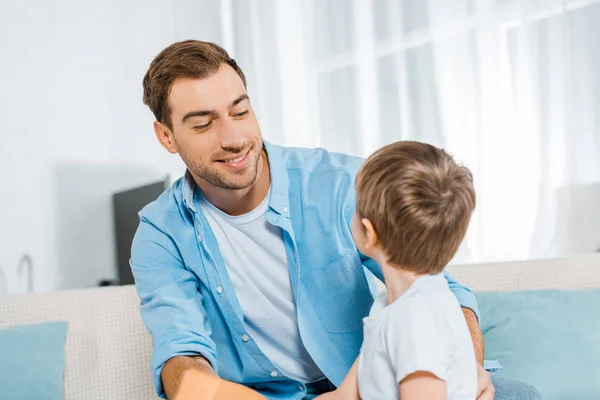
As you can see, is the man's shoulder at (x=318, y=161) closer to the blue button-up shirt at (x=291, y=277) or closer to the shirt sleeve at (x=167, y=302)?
the blue button-up shirt at (x=291, y=277)

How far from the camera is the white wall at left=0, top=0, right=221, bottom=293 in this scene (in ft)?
13.1

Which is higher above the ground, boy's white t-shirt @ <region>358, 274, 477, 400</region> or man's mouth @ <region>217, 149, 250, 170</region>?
man's mouth @ <region>217, 149, 250, 170</region>

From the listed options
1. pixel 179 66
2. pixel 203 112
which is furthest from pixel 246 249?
pixel 179 66

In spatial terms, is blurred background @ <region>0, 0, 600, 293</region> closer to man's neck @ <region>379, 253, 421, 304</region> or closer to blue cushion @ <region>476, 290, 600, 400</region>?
blue cushion @ <region>476, 290, 600, 400</region>

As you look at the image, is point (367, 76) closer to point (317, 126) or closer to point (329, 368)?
point (317, 126)

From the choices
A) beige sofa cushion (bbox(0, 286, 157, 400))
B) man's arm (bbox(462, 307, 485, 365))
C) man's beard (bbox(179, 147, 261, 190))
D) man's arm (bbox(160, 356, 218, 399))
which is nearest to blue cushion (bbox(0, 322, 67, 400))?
beige sofa cushion (bbox(0, 286, 157, 400))

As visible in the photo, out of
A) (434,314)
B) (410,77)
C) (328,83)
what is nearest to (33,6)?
(328,83)

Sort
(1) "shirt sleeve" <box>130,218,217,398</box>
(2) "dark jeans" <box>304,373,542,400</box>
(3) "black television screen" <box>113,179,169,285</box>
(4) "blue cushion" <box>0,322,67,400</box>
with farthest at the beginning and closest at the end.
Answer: (3) "black television screen" <box>113,179,169,285</box>, (4) "blue cushion" <box>0,322,67,400</box>, (1) "shirt sleeve" <box>130,218,217,398</box>, (2) "dark jeans" <box>304,373,542,400</box>

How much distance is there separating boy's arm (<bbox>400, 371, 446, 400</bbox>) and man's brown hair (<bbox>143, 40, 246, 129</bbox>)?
76cm

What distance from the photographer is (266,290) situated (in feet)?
5.23

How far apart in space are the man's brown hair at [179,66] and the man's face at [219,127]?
0.02 metres

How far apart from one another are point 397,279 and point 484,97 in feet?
7.16

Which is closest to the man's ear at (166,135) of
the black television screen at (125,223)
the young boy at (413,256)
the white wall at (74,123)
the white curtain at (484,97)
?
the young boy at (413,256)

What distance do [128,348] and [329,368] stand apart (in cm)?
73
